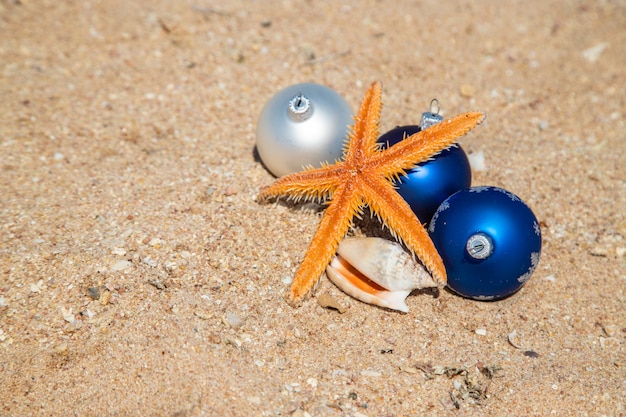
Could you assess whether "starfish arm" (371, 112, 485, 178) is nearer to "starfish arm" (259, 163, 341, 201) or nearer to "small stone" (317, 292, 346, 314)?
"starfish arm" (259, 163, 341, 201)

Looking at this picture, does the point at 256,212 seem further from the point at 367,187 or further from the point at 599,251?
the point at 599,251

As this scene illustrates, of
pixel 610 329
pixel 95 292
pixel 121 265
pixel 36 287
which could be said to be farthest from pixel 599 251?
pixel 36 287

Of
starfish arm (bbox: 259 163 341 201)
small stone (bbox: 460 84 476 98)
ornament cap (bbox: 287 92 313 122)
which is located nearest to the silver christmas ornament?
ornament cap (bbox: 287 92 313 122)

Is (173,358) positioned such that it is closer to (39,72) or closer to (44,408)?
(44,408)

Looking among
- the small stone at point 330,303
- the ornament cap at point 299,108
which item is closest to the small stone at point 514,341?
the small stone at point 330,303

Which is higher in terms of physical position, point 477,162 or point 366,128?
point 366,128

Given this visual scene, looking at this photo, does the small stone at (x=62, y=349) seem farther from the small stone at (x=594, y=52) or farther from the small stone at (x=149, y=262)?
the small stone at (x=594, y=52)

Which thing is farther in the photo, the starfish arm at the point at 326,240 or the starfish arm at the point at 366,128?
the starfish arm at the point at 366,128
